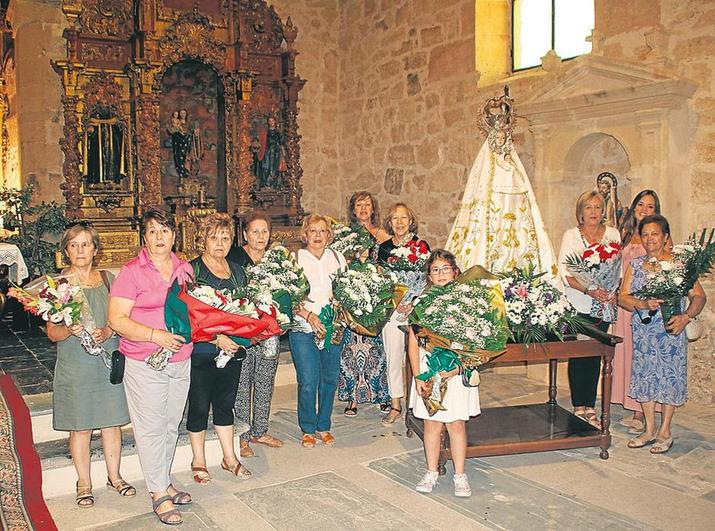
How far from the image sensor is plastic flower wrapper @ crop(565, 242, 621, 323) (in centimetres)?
522

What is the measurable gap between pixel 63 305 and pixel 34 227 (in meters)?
5.24

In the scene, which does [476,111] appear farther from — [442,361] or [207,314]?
[207,314]

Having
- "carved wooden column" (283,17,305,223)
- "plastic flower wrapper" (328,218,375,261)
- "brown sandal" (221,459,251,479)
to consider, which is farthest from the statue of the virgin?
"carved wooden column" (283,17,305,223)

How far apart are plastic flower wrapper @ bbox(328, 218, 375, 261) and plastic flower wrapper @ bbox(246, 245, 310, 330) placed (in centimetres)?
83

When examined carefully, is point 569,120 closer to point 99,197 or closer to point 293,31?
point 293,31

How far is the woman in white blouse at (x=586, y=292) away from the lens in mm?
5375

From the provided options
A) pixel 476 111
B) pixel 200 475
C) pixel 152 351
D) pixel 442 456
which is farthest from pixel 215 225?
pixel 476 111

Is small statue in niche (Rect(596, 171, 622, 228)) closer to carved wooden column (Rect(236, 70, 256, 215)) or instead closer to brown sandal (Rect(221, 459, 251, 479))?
brown sandal (Rect(221, 459, 251, 479))

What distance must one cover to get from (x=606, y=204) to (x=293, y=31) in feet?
16.5

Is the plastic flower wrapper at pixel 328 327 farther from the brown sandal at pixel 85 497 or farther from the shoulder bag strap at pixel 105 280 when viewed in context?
the brown sandal at pixel 85 497

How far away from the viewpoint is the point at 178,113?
9.34m

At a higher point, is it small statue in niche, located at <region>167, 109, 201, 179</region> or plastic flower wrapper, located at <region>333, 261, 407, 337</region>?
small statue in niche, located at <region>167, 109, 201, 179</region>

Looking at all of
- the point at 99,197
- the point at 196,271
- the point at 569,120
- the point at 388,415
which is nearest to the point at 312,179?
the point at 99,197

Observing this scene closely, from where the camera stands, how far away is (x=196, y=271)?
4105 millimetres
